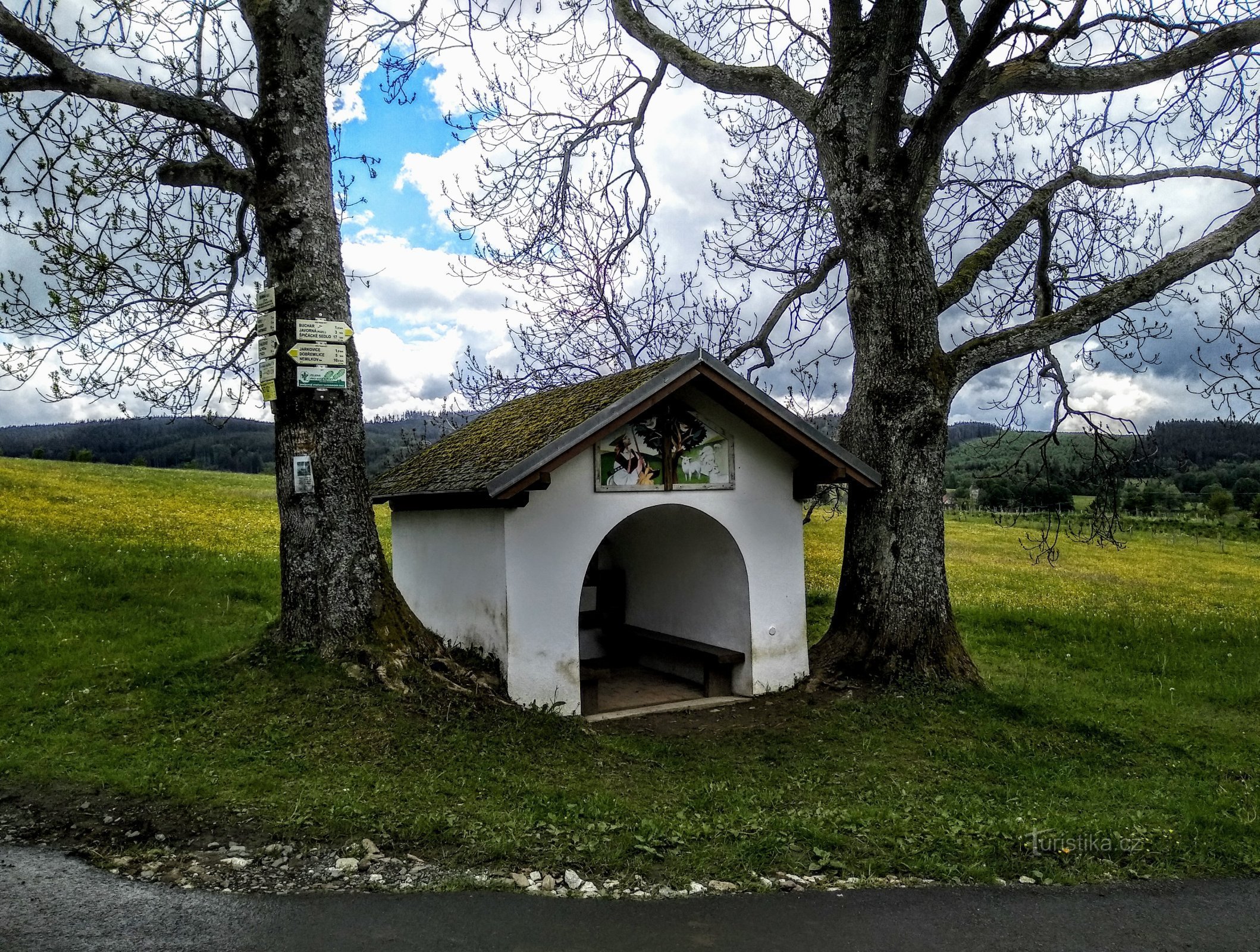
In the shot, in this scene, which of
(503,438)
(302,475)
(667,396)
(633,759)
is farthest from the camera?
(503,438)

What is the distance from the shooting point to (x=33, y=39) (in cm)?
725

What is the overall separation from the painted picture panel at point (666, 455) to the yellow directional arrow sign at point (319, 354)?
2.54 metres

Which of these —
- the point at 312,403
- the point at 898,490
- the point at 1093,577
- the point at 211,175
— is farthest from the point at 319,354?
the point at 1093,577

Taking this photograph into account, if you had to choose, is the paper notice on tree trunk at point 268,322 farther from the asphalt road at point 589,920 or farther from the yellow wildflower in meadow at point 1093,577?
the yellow wildflower in meadow at point 1093,577

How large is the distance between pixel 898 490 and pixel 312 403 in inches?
236

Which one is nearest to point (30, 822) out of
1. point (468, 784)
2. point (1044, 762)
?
point (468, 784)

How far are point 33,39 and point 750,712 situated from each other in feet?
Answer: 28.9

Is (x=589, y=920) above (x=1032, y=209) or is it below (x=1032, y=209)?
below

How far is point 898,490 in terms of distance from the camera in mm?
9492

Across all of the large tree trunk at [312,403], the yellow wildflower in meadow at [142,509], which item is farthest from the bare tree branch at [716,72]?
the yellow wildflower in meadow at [142,509]

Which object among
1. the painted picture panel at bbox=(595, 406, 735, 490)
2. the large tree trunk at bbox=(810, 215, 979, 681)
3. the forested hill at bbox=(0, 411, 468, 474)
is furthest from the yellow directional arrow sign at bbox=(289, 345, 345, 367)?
the forested hill at bbox=(0, 411, 468, 474)

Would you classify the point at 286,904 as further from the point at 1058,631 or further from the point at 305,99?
the point at 1058,631

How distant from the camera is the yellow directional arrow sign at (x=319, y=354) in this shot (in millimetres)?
7578

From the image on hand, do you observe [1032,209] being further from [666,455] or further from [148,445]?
[148,445]
